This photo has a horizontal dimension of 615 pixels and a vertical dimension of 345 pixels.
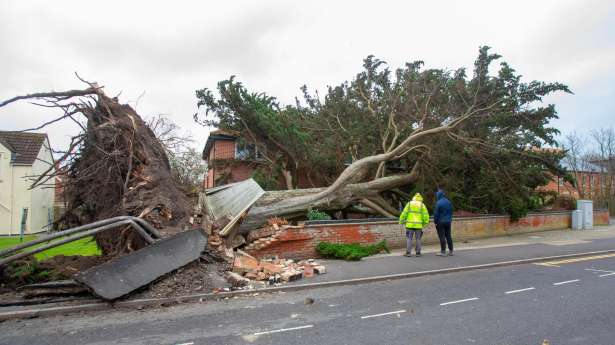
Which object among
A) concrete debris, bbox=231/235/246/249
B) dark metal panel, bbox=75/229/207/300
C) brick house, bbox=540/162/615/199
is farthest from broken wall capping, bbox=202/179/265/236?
brick house, bbox=540/162/615/199

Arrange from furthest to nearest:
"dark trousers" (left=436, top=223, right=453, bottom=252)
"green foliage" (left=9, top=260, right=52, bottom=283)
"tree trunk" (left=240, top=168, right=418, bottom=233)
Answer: "tree trunk" (left=240, top=168, right=418, bottom=233), "dark trousers" (left=436, top=223, right=453, bottom=252), "green foliage" (left=9, top=260, right=52, bottom=283)

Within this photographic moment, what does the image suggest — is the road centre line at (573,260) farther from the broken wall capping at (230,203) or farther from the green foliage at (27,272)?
the green foliage at (27,272)

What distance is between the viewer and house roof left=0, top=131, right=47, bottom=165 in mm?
26439

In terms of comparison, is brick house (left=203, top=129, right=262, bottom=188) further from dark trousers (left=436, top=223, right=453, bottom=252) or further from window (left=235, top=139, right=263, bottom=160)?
dark trousers (left=436, top=223, right=453, bottom=252)

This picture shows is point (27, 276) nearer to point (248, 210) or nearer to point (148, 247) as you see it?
point (148, 247)

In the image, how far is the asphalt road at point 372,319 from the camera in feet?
14.6

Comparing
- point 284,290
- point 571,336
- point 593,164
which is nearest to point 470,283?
point 571,336

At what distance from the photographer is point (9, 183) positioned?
86.6 feet

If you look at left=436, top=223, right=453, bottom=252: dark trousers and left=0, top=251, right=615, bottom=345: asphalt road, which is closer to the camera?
left=0, top=251, right=615, bottom=345: asphalt road

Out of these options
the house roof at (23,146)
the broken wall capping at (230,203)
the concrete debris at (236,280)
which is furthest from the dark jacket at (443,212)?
the house roof at (23,146)

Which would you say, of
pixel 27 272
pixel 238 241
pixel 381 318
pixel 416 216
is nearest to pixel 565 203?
pixel 416 216

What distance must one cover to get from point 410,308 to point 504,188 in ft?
38.1

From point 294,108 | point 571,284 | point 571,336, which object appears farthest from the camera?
point 294,108

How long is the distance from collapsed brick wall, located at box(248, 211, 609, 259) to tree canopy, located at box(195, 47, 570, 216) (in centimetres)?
118
